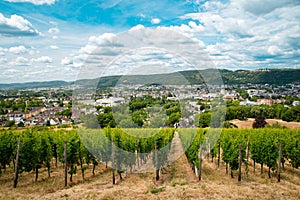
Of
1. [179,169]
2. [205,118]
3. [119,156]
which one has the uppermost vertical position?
[119,156]

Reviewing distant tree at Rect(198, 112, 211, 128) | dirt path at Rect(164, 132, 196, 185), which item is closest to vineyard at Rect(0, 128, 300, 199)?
dirt path at Rect(164, 132, 196, 185)

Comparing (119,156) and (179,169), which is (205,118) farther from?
(119,156)

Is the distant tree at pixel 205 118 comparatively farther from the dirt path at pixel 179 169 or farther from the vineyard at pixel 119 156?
the vineyard at pixel 119 156

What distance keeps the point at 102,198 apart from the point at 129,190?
1.38 meters

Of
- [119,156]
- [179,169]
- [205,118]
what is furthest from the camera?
[205,118]

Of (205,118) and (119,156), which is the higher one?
(119,156)

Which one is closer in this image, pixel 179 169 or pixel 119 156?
pixel 119 156

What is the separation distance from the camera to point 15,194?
31.4 ft

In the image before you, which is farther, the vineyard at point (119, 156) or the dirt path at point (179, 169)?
the vineyard at point (119, 156)

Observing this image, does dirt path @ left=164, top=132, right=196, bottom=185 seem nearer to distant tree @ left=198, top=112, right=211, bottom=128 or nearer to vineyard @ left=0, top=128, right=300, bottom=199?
vineyard @ left=0, top=128, right=300, bottom=199

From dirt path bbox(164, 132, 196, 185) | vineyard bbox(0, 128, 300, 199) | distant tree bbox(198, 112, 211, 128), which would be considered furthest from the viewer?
distant tree bbox(198, 112, 211, 128)

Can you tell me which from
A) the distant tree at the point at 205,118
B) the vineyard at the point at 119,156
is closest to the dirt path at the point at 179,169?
the vineyard at the point at 119,156

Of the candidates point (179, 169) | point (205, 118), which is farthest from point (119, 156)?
point (205, 118)

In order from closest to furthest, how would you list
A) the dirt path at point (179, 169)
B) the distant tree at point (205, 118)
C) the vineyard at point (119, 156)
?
the dirt path at point (179, 169) → the vineyard at point (119, 156) → the distant tree at point (205, 118)
